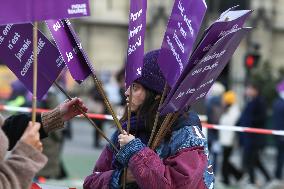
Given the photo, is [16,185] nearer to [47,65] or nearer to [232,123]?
[47,65]

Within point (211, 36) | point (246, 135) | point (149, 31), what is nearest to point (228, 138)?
point (246, 135)

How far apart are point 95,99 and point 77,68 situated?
14799 millimetres

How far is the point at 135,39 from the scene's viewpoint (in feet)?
12.2

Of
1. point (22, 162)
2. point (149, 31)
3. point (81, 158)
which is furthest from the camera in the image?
point (149, 31)

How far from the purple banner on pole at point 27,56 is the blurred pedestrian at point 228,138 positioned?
8064 millimetres

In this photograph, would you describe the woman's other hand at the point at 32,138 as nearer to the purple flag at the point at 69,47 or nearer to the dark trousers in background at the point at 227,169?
the purple flag at the point at 69,47

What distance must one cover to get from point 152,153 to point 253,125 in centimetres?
873

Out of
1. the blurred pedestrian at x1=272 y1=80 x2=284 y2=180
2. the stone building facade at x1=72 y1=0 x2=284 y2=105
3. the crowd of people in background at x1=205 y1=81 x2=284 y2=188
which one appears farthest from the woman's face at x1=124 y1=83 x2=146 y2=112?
the stone building facade at x1=72 y1=0 x2=284 y2=105

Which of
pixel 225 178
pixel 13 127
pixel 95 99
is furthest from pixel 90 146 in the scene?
pixel 13 127

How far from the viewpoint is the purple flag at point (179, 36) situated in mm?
3576

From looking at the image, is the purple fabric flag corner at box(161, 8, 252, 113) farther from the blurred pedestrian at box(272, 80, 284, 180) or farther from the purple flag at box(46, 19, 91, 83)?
the blurred pedestrian at box(272, 80, 284, 180)

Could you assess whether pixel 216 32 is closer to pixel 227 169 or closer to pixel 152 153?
pixel 152 153

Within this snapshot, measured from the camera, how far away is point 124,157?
12.2 feet

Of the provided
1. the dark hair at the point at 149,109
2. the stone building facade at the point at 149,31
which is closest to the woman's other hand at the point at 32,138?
the dark hair at the point at 149,109
